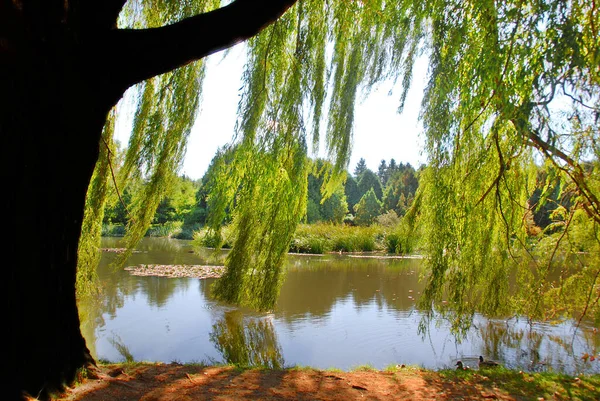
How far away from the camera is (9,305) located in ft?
6.86

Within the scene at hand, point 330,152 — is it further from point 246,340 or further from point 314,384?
point 246,340

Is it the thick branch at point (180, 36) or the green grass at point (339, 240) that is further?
the green grass at point (339, 240)

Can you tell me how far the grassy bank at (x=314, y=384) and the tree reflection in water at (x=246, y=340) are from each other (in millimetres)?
1028

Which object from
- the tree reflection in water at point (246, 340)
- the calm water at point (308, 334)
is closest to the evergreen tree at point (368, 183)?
the calm water at point (308, 334)

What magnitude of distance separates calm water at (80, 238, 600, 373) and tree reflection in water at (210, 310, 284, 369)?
0.01 m

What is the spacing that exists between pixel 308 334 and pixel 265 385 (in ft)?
9.37

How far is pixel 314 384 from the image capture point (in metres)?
3.10

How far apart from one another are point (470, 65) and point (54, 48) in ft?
8.48

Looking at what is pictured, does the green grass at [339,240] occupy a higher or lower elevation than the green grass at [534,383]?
higher

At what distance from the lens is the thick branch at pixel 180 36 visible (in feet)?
7.72

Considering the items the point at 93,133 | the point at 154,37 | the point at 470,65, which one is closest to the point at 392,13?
the point at 470,65

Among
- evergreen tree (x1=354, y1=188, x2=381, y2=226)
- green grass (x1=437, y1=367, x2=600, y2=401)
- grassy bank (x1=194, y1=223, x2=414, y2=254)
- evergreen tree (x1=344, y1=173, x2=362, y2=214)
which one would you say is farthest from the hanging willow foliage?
evergreen tree (x1=344, y1=173, x2=362, y2=214)

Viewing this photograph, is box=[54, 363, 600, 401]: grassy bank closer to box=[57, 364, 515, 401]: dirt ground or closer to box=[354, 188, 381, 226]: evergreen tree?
box=[57, 364, 515, 401]: dirt ground

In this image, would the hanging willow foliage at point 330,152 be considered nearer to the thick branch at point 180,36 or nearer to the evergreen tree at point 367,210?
the thick branch at point 180,36
